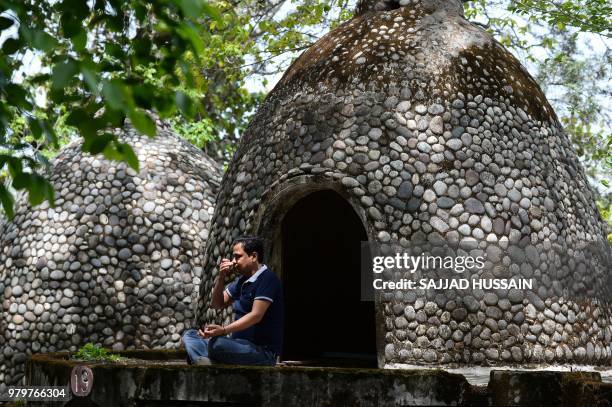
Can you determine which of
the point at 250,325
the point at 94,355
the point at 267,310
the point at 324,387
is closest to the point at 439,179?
the point at 267,310

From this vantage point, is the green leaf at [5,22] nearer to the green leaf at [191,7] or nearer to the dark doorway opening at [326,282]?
the green leaf at [191,7]

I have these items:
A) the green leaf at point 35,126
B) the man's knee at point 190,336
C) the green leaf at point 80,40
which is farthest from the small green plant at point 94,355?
the green leaf at point 80,40

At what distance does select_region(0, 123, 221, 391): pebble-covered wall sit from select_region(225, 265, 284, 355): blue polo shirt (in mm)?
5382

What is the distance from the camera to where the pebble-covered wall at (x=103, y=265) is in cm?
1223

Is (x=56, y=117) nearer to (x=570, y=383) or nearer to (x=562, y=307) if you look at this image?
(x=562, y=307)

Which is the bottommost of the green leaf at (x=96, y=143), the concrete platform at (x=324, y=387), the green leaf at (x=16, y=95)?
the concrete platform at (x=324, y=387)

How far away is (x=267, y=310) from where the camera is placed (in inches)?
272

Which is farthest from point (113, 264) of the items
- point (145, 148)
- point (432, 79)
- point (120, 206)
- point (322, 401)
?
point (322, 401)

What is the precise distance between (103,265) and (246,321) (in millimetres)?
5986

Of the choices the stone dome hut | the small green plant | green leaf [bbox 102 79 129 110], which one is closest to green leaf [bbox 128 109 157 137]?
green leaf [bbox 102 79 129 110]

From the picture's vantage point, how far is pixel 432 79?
8570 mm

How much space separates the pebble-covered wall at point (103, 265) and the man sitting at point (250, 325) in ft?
17.0

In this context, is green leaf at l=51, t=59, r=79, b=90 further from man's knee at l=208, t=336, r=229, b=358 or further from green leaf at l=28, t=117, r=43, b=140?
man's knee at l=208, t=336, r=229, b=358

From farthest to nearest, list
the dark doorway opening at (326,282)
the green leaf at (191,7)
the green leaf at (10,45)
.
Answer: the dark doorway opening at (326,282), the green leaf at (10,45), the green leaf at (191,7)
